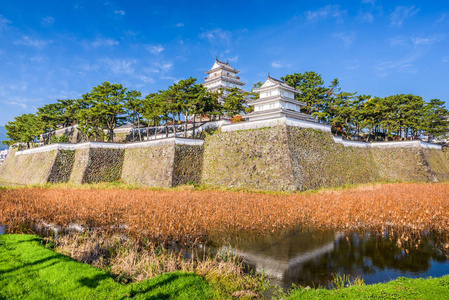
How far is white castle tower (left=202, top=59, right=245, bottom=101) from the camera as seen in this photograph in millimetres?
44184

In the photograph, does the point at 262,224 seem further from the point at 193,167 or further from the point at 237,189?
the point at 193,167

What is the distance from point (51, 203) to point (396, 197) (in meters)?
18.5

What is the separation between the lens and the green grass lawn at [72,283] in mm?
4277

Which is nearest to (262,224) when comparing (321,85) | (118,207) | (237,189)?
(118,207)

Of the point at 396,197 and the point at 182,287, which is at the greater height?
the point at 396,197

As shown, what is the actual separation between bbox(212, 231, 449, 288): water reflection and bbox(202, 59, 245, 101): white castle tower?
37063mm

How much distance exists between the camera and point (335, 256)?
7348 mm

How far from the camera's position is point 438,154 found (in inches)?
1120

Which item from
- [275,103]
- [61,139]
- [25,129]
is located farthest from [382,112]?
[25,129]

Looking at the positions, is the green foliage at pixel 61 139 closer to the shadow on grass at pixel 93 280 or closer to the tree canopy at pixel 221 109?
the tree canopy at pixel 221 109

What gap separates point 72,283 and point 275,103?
26.5 metres

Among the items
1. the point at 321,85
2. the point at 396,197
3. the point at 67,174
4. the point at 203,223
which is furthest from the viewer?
the point at 321,85

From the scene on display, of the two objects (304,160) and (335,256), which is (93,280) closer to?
(335,256)

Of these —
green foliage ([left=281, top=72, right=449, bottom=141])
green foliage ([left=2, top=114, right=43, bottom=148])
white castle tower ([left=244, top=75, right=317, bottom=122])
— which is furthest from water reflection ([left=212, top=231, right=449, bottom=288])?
green foliage ([left=2, top=114, right=43, bottom=148])
